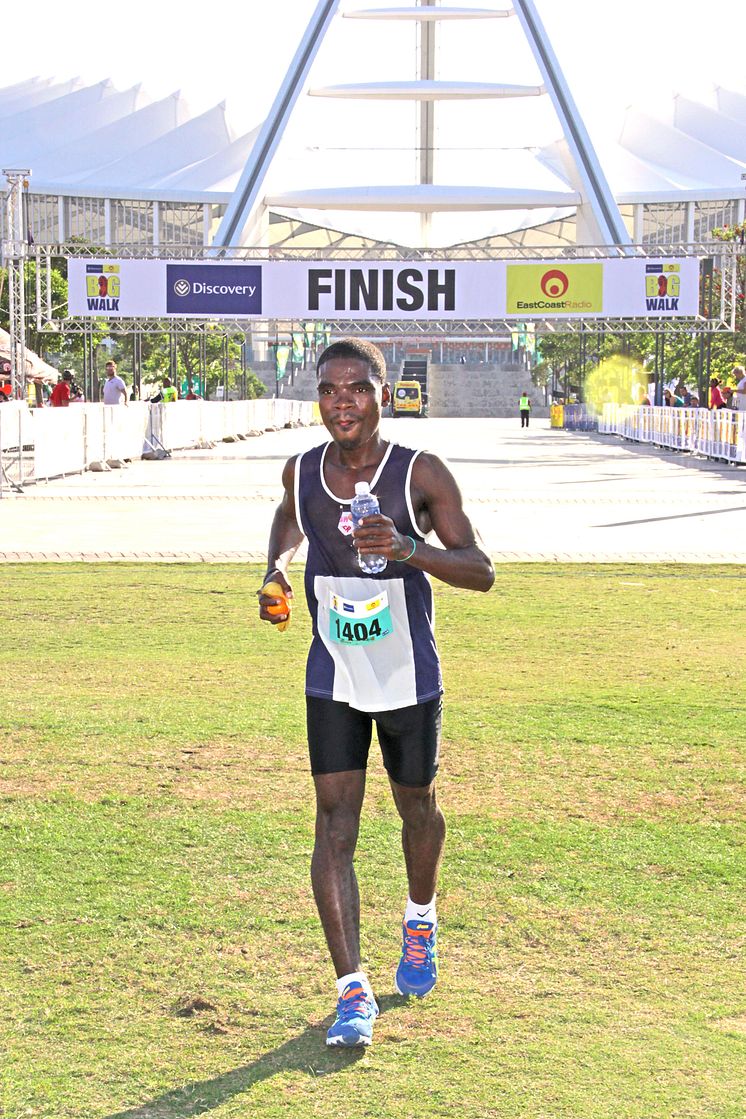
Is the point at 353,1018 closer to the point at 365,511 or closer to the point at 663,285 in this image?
the point at 365,511

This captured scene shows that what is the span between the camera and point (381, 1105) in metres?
3.86

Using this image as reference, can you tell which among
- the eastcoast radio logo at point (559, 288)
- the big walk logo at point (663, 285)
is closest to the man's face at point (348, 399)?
the eastcoast radio logo at point (559, 288)

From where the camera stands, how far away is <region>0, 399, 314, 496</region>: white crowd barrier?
25.8 metres

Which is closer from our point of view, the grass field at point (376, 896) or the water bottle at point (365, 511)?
the grass field at point (376, 896)

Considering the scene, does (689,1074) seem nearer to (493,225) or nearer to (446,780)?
(446,780)

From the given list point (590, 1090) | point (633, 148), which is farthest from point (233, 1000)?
point (633, 148)

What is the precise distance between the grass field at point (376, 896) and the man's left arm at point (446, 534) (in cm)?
117

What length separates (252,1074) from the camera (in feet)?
13.3

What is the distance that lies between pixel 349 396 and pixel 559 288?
39.2m

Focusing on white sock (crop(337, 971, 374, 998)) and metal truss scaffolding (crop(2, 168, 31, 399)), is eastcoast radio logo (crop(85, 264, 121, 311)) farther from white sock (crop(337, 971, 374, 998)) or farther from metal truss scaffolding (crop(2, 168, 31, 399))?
white sock (crop(337, 971, 374, 998))

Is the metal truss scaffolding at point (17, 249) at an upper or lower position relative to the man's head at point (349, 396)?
upper

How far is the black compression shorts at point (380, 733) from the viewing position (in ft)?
14.9

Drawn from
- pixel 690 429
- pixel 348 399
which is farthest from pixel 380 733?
pixel 690 429

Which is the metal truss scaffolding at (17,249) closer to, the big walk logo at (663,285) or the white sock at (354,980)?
the big walk logo at (663,285)
